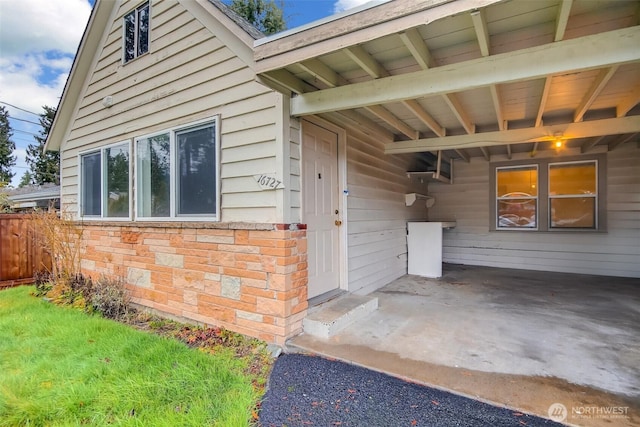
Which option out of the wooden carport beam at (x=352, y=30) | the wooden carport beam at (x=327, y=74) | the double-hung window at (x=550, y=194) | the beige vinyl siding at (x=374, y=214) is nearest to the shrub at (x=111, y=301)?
the beige vinyl siding at (x=374, y=214)

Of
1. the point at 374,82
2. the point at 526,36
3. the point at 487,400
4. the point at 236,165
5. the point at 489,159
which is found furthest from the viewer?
the point at 489,159

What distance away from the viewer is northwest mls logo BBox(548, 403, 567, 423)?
1863 millimetres

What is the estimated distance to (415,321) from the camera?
140 inches

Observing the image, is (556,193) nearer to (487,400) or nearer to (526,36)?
(526,36)

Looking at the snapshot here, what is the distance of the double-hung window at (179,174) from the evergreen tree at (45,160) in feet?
72.4

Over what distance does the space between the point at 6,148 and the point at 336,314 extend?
31532mm

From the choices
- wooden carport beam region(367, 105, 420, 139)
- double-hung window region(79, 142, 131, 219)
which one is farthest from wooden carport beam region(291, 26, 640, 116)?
double-hung window region(79, 142, 131, 219)

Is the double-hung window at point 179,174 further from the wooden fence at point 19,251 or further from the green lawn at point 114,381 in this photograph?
the wooden fence at point 19,251

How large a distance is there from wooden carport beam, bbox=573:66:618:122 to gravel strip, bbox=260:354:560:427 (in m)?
2.70

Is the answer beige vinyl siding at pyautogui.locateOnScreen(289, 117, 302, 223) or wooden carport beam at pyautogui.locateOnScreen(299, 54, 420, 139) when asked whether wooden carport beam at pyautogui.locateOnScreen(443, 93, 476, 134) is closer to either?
wooden carport beam at pyautogui.locateOnScreen(299, 54, 420, 139)

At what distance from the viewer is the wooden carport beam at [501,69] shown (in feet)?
6.57

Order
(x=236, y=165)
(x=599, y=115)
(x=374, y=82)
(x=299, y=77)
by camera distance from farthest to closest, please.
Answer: (x=599, y=115)
(x=236, y=165)
(x=299, y=77)
(x=374, y=82)

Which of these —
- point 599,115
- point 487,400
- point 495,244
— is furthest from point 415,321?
point 495,244

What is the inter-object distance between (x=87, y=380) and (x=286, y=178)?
2.34m
